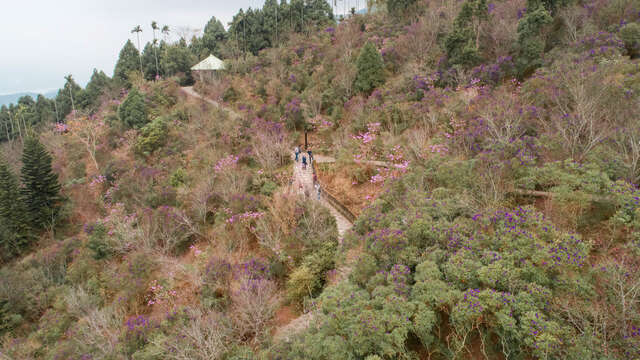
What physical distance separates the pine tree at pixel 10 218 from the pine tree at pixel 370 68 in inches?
1258

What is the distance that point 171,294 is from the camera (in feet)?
47.9

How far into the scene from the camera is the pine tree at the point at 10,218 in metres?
27.8

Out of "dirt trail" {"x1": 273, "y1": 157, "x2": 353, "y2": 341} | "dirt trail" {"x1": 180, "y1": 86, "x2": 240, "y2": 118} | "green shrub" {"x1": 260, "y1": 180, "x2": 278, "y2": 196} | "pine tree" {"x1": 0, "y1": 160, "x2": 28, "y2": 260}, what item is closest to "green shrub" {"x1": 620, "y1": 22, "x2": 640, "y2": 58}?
"dirt trail" {"x1": 273, "y1": 157, "x2": 353, "y2": 341}

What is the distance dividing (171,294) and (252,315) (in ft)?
17.3

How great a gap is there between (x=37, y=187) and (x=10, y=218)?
331 centimetres

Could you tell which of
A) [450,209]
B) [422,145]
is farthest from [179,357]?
[422,145]

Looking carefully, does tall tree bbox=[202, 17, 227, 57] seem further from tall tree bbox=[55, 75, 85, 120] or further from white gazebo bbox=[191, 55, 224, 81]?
tall tree bbox=[55, 75, 85, 120]

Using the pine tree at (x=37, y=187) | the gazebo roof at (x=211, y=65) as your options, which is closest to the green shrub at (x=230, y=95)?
the gazebo roof at (x=211, y=65)

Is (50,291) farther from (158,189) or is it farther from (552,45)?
(552,45)

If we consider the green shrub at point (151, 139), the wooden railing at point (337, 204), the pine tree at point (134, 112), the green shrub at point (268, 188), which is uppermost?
the pine tree at point (134, 112)

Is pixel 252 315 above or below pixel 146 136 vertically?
below

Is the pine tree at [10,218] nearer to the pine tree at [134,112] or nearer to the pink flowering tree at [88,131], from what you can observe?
the pink flowering tree at [88,131]

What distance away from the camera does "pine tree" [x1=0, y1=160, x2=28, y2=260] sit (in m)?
27.8

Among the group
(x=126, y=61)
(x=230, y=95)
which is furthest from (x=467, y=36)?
(x=126, y=61)
